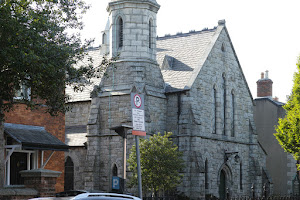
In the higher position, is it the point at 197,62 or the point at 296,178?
the point at 197,62

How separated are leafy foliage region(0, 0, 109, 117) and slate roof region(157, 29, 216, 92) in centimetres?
1463

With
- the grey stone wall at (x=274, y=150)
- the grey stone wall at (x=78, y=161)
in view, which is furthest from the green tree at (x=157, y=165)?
the grey stone wall at (x=274, y=150)

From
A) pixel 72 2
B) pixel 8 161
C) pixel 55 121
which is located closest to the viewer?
pixel 72 2

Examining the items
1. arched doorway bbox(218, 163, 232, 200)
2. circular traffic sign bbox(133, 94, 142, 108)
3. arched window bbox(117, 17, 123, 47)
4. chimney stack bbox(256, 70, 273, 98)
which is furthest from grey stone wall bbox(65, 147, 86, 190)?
chimney stack bbox(256, 70, 273, 98)

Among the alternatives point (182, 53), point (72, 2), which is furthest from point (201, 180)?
point (72, 2)

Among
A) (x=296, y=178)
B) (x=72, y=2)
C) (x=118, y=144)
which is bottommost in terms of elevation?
(x=296, y=178)

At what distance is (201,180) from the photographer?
33125 millimetres

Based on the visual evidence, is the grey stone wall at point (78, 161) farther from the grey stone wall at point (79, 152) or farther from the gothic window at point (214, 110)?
the gothic window at point (214, 110)

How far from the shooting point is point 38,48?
18.6 m

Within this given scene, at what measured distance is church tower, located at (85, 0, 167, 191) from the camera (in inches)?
1282

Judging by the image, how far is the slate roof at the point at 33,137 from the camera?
2314cm

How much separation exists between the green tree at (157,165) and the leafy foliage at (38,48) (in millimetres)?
9536

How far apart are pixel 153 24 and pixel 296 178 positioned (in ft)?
63.4

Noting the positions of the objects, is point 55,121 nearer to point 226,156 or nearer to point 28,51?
point 28,51
